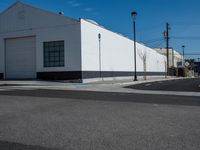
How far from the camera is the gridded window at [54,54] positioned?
28.1 meters

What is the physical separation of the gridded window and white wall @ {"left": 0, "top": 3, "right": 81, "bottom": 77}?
0.44 m

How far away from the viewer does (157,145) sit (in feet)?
17.1

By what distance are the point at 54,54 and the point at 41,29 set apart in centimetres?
321

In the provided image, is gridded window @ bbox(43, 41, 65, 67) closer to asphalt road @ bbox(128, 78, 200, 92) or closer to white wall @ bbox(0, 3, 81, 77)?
white wall @ bbox(0, 3, 81, 77)

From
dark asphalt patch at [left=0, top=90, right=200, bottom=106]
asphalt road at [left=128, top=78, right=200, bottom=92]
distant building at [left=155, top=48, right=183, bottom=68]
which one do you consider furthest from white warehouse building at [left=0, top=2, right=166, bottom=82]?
distant building at [left=155, top=48, right=183, bottom=68]

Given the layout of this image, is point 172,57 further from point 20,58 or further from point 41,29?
point 20,58

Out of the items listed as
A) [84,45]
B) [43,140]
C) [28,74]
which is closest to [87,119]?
[43,140]

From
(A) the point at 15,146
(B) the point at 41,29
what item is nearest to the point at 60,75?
(B) the point at 41,29

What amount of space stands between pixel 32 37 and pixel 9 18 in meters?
3.90

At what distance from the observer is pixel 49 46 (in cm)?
2861

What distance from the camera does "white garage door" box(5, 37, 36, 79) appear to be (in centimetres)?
2966

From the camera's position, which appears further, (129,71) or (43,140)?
(129,71)

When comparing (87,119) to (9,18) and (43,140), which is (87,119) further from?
(9,18)

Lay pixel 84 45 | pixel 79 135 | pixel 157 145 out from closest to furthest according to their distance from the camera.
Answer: pixel 157 145 < pixel 79 135 < pixel 84 45
